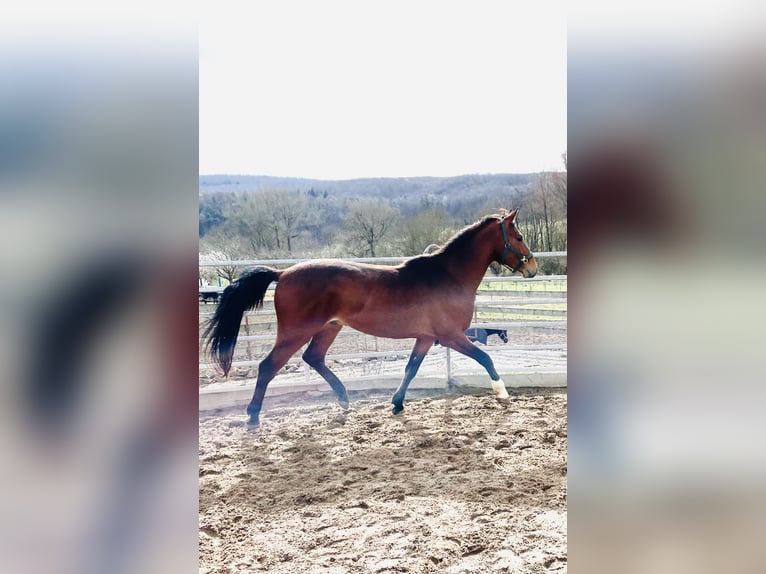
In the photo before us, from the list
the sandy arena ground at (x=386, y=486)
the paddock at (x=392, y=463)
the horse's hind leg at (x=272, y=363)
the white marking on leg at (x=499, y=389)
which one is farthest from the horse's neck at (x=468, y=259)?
the horse's hind leg at (x=272, y=363)

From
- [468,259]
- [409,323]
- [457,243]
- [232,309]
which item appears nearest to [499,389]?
[409,323]

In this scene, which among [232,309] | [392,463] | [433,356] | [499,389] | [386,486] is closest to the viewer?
[386,486]

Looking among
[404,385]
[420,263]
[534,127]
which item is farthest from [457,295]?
[534,127]

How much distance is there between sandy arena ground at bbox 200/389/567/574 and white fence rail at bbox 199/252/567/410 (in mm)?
113

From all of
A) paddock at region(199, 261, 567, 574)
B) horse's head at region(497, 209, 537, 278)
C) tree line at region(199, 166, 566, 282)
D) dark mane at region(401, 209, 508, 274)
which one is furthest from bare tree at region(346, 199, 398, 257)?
horse's head at region(497, 209, 537, 278)

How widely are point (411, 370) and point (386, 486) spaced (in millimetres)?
939

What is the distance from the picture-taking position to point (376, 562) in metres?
1.49

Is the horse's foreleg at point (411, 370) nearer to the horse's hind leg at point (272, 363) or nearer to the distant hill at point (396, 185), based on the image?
the horse's hind leg at point (272, 363)

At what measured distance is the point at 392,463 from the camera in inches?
89.7

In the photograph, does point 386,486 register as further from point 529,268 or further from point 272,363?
point 529,268

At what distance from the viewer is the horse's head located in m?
2.95

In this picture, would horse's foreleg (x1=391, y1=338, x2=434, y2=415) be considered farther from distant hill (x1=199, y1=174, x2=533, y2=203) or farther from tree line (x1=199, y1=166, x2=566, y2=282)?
distant hill (x1=199, y1=174, x2=533, y2=203)

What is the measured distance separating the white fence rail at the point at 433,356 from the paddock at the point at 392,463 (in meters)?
0.01
